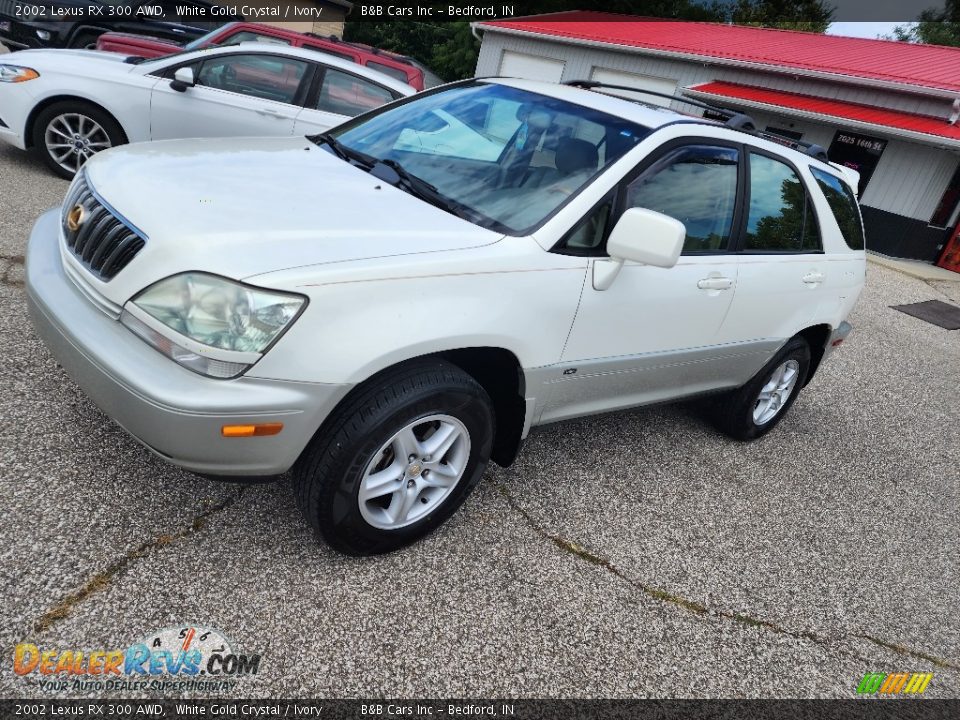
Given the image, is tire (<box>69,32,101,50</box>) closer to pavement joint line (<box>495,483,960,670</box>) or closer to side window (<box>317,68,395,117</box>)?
side window (<box>317,68,395,117</box>)

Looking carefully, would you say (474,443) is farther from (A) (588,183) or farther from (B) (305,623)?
(A) (588,183)

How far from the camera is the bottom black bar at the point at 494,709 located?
191 centimetres

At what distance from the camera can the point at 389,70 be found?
27.5 feet

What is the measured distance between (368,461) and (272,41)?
729 cm

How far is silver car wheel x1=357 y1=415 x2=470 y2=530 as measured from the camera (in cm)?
245

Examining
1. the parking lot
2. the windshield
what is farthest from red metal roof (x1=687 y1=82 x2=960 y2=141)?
the windshield

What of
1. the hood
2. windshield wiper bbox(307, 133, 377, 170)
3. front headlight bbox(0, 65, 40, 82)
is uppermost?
windshield wiper bbox(307, 133, 377, 170)

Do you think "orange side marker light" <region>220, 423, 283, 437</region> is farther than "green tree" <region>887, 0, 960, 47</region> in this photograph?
No

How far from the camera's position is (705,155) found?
3203mm

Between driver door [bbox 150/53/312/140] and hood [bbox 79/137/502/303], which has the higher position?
hood [bbox 79/137/502/303]

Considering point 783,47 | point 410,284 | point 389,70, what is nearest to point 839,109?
point 783,47

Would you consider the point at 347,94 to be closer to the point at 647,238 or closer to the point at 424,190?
the point at 424,190

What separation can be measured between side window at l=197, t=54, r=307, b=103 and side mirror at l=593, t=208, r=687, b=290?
470cm

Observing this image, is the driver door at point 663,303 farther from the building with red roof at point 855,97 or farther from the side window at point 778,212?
the building with red roof at point 855,97
